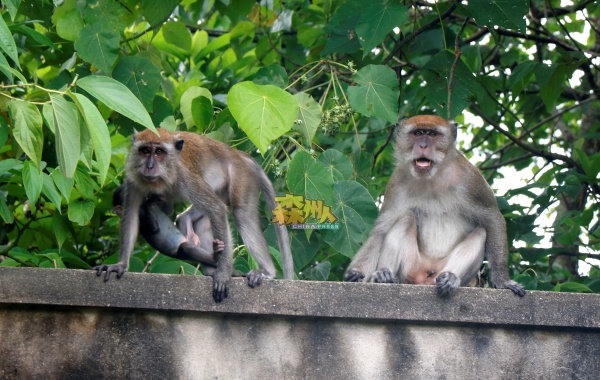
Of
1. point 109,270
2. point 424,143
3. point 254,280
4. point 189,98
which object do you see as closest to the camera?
point 109,270

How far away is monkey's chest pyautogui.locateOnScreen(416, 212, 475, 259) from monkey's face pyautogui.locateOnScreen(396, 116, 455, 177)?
13.3 inches

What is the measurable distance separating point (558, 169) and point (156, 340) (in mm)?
4855

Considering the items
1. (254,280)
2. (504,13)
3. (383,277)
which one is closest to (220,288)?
(254,280)

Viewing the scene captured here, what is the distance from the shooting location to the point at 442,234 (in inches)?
236

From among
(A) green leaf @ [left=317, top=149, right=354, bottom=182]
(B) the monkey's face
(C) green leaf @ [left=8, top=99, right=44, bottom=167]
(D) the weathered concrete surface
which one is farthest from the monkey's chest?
(C) green leaf @ [left=8, top=99, right=44, bottom=167]

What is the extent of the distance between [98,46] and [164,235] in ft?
4.40

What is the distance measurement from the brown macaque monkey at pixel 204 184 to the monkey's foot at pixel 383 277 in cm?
61

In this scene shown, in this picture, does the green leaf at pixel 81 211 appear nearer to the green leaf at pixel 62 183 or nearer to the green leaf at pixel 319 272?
the green leaf at pixel 62 183

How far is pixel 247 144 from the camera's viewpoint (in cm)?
668

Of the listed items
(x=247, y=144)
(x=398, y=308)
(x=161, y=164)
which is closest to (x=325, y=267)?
(x=247, y=144)

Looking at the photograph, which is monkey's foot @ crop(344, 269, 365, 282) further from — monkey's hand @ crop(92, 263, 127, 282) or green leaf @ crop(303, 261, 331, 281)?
monkey's hand @ crop(92, 263, 127, 282)

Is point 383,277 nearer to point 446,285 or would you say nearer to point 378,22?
point 446,285

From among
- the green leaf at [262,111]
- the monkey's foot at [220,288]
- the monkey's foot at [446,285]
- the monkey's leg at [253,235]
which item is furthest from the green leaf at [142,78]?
the monkey's foot at [446,285]

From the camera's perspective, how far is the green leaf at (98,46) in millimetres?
5789
